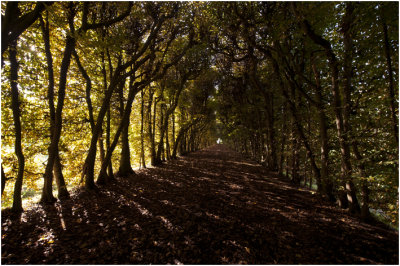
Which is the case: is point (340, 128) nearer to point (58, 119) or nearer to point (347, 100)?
point (347, 100)

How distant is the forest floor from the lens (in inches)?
165

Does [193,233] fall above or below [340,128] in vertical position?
below

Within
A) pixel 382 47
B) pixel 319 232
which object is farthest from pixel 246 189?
pixel 382 47

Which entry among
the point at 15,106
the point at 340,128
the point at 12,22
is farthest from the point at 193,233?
the point at 12,22

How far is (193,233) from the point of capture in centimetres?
519

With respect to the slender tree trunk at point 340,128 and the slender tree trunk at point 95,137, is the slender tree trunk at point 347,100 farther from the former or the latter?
the slender tree trunk at point 95,137

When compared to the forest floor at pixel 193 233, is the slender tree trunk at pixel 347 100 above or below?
above

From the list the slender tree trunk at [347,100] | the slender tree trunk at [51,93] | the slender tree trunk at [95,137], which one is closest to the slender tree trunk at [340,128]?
the slender tree trunk at [347,100]

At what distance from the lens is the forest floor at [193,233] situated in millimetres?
4188

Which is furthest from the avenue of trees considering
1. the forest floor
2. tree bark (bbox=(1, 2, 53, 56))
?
the forest floor

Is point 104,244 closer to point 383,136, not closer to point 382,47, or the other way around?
point 383,136

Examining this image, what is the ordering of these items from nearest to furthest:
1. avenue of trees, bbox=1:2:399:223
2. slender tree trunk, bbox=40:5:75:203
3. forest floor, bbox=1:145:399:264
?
forest floor, bbox=1:145:399:264 → avenue of trees, bbox=1:2:399:223 → slender tree trunk, bbox=40:5:75:203

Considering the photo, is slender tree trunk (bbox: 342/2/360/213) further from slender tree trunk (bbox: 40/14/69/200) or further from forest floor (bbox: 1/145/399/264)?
slender tree trunk (bbox: 40/14/69/200)

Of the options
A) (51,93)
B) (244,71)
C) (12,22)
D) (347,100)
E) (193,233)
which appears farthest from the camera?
(244,71)
